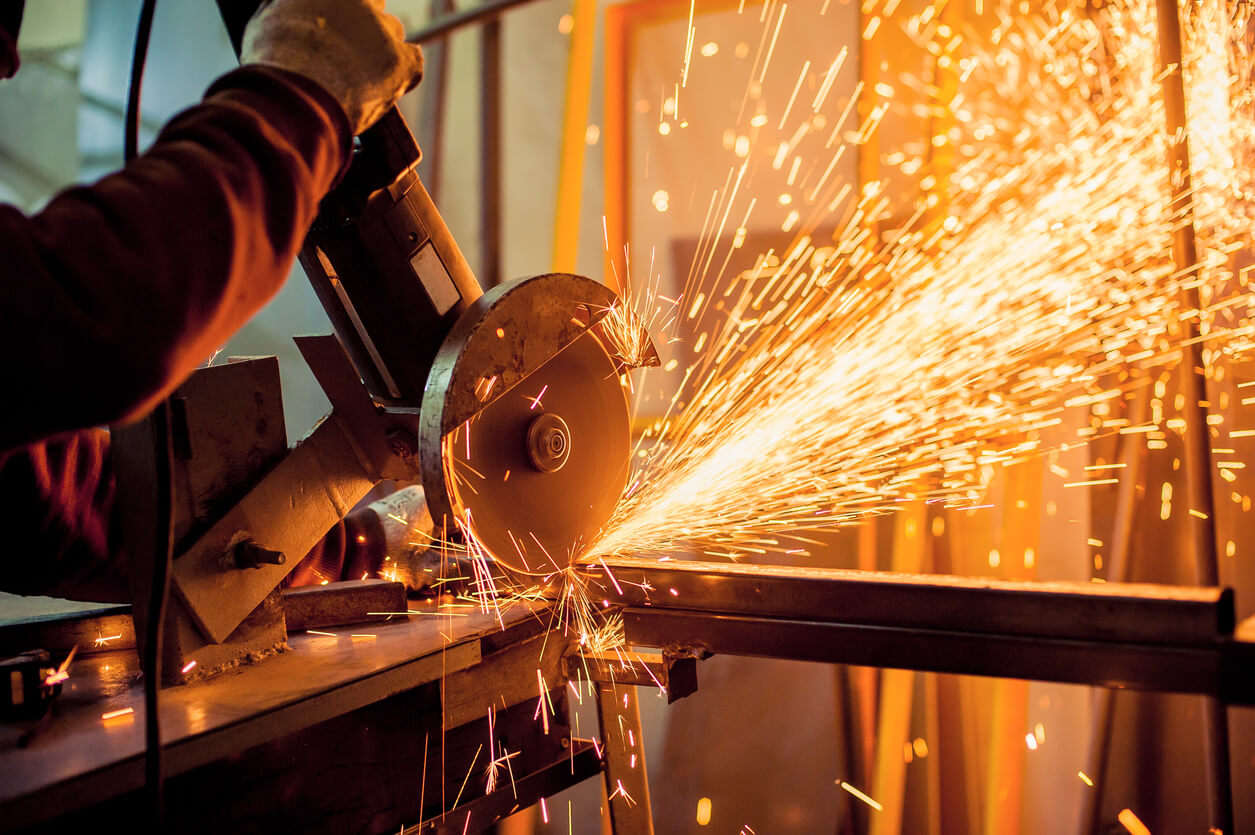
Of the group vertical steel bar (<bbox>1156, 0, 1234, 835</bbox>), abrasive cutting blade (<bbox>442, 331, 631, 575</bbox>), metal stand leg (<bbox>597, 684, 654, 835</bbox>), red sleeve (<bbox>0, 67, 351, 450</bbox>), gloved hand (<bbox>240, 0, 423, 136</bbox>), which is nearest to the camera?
red sleeve (<bbox>0, 67, 351, 450</bbox>)

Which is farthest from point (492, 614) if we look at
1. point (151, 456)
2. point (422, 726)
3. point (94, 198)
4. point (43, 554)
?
point (94, 198)

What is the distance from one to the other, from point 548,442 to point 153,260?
761 mm

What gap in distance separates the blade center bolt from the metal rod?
6.31 ft

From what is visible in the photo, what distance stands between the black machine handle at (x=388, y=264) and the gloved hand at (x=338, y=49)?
16 centimetres

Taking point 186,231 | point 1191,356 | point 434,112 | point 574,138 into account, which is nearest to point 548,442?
point 186,231

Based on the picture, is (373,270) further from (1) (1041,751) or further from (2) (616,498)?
(1) (1041,751)

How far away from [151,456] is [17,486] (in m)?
0.28

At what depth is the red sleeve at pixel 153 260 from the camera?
842 millimetres

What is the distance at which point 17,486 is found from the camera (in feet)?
4.54

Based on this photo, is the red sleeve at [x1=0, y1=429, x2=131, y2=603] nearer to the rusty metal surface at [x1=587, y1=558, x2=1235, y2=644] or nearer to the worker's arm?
the worker's arm

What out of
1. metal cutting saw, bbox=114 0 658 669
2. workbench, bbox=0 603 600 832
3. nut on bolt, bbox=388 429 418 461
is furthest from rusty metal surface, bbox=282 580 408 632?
nut on bolt, bbox=388 429 418 461

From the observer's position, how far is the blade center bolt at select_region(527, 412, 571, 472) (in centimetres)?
151

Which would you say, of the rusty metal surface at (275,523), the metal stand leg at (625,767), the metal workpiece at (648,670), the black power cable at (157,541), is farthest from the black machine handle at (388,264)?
the metal stand leg at (625,767)

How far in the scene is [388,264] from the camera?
56.8 inches
